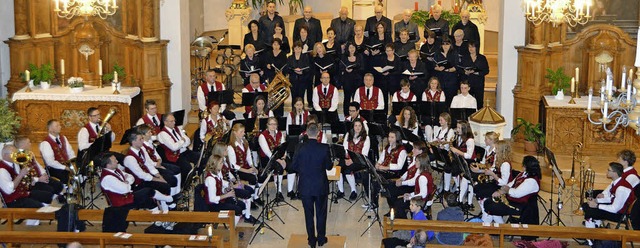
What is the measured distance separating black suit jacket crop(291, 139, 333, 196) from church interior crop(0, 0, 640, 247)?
201mm

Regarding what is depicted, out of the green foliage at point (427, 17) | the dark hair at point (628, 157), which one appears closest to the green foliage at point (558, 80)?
the green foliage at point (427, 17)

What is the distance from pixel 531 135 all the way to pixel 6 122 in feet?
26.3

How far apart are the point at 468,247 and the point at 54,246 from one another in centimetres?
462

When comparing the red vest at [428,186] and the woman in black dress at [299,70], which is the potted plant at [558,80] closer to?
the woman in black dress at [299,70]

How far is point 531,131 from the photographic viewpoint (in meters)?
16.4

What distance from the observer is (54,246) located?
11844mm

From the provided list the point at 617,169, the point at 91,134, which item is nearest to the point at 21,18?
the point at 91,134

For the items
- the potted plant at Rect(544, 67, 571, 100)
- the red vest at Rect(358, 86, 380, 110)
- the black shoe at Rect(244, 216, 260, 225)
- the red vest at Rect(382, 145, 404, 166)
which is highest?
the potted plant at Rect(544, 67, 571, 100)

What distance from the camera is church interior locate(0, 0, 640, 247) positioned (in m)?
12.4

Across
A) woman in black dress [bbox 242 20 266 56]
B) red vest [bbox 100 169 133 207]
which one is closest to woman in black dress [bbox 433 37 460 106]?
woman in black dress [bbox 242 20 266 56]

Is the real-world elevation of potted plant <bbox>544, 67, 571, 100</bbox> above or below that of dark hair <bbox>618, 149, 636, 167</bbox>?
above

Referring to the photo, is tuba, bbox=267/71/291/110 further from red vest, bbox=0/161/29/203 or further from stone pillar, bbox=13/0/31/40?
red vest, bbox=0/161/29/203

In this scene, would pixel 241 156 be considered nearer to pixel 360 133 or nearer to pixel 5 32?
pixel 360 133

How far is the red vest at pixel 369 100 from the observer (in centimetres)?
1650
